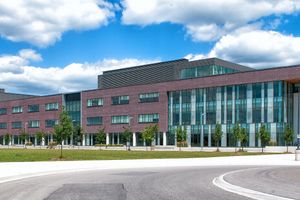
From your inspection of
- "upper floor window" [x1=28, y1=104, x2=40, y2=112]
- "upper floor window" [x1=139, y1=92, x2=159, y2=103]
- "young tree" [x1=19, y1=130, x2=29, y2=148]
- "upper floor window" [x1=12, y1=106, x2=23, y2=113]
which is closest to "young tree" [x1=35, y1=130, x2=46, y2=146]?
"young tree" [x1=19, y1=130, x2=29, y2=148]

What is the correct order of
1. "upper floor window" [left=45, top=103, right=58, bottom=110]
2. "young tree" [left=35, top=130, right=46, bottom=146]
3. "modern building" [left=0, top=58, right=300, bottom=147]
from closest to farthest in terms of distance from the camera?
"modern building" [left=0, top=58, right=300, bottom=147] < "young tree" [left=35, top=130, right=46, bottom=146] < "upper floor window" [left=45, top=103, right=58, bottom=110]

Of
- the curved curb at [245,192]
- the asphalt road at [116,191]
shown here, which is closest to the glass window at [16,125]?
the asphalt road at [116,191]

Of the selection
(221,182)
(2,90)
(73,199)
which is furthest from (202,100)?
(2,90)

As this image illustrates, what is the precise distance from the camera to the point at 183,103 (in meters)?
92.2

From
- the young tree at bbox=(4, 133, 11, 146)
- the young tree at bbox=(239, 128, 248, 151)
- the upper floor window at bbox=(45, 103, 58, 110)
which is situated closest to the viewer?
the young tree at bbox=(239, 128, 248, 151)

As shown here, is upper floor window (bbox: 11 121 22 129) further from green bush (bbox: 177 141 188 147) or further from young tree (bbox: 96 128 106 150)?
green bush (bbox: 177 141 188 147)

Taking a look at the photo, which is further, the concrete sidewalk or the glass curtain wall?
the glass curtain wall

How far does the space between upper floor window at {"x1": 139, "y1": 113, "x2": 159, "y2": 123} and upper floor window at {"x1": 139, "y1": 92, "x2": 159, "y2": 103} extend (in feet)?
9.73

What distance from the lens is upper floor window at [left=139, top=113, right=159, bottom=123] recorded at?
9581cm

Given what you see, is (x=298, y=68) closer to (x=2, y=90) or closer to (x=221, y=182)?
(x=221, y=182)

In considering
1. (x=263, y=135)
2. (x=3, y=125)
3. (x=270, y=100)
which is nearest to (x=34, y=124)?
(x=3, y=125)

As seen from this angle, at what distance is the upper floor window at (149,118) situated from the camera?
9581 cm

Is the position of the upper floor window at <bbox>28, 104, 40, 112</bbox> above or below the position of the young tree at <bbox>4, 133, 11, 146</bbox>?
above

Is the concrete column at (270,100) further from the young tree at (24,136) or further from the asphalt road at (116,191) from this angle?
the asphalt road at (116,191)
